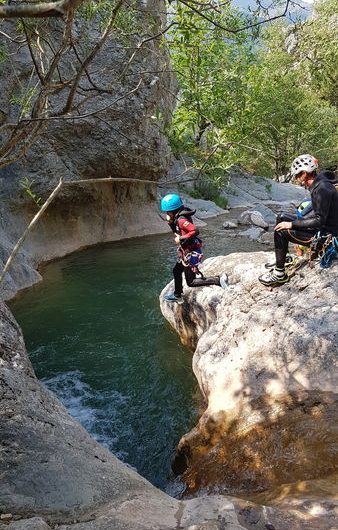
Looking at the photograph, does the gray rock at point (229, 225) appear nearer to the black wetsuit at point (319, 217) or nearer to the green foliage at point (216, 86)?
the black wetsuit at point (319, 217)

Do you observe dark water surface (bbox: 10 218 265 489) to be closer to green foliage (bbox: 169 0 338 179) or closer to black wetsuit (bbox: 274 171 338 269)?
black wetsuit (bbox: 274 171 338 269)

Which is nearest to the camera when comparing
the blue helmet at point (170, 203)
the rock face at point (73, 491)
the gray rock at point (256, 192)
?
the rock face at point (73, 491)

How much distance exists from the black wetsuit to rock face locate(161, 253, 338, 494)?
0.49 m

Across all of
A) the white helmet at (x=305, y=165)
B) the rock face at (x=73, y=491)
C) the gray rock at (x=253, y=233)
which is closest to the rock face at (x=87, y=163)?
the gray rock at (x=253, y=233)

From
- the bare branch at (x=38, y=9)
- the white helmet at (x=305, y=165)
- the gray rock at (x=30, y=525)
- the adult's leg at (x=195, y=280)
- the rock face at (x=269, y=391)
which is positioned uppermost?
the bare branch at (x=38, y=9)

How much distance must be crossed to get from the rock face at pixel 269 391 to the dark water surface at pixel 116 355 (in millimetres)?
772

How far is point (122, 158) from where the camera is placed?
16453 mm

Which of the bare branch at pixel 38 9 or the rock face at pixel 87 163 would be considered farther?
the rock face at pixel 87 163

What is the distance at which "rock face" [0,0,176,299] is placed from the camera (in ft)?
43.4

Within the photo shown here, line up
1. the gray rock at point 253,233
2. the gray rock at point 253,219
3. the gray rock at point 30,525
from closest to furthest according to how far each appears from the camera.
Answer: the gray rock at point 30,525
the gray rock at point 253,233
the gray rock at point 253,219

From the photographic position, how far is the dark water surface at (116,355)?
603 centimetres

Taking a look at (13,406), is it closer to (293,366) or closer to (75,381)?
(293,366)

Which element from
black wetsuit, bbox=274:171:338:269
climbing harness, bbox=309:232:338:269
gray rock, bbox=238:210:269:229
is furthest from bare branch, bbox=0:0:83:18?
gray rock, bbox=238:210:269:229

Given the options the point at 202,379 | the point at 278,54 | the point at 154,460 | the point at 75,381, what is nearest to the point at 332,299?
the point at 202,379
